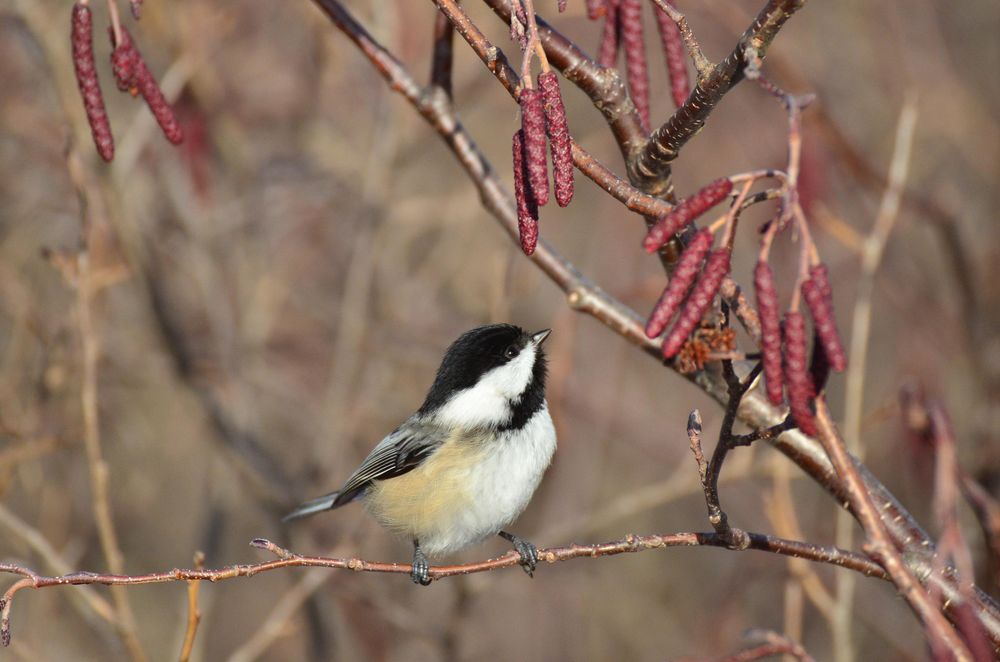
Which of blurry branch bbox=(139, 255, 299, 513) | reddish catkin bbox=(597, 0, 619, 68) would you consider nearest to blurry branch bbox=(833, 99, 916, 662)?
reddish catkin bbox=(597, 0, 619, 68)

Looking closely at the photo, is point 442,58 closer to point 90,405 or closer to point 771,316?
point 90,405

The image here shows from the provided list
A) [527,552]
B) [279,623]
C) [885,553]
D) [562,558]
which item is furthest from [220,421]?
[885,553]

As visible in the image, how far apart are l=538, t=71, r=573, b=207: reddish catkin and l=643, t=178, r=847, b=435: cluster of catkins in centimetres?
22

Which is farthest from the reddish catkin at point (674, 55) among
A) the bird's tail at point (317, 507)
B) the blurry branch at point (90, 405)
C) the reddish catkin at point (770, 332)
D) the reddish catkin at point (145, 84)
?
the bird's tail at point (317, 507)

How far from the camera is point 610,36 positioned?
243cm

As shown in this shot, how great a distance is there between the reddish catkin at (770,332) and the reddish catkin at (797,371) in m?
0.02

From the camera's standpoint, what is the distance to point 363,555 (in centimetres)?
590

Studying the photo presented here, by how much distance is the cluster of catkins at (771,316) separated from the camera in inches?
56.8

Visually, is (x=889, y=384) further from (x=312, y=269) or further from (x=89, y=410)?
(x=89, y=410)

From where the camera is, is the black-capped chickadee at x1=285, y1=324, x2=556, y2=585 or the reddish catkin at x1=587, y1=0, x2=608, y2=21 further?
the black-capped chickadee at x1=285, y1=324, x2=556, y2=585

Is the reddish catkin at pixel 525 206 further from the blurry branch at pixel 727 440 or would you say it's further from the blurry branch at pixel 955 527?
the blurry branch at pixel 955 527

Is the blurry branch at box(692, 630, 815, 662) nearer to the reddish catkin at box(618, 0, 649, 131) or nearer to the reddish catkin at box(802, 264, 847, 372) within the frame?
the reddish catkin at box(802, 264, 847, 372)

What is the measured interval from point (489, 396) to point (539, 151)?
2.23 metres

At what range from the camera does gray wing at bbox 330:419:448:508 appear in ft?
12.6
